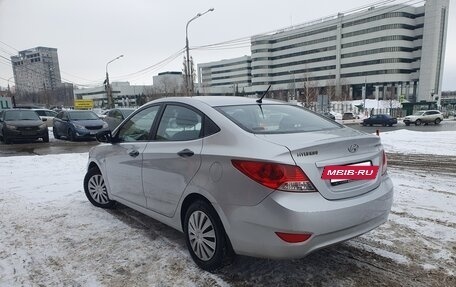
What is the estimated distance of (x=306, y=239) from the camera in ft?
8.59

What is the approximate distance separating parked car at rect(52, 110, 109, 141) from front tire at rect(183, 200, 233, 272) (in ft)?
42.5

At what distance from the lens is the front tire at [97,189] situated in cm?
516

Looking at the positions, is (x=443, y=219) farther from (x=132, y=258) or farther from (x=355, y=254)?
(x=132, y=258)

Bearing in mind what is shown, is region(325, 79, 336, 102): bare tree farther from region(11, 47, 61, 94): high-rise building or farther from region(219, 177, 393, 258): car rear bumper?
region(219, 177, 393, 258): car rear bumper

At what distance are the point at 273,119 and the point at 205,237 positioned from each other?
4.50 feet

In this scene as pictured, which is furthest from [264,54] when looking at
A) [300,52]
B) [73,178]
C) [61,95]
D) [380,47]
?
[73,178]

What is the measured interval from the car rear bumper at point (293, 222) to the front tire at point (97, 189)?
290 cm

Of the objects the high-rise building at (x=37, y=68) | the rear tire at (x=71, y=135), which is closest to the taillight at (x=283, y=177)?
the rear tire at (x=71, y=135)

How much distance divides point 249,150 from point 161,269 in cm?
156

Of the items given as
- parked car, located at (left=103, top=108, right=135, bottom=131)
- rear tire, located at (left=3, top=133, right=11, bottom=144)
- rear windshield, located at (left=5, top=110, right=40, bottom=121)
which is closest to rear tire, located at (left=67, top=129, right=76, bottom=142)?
rear windshield, located at (left=5, top=110, right=40, bottom=121)

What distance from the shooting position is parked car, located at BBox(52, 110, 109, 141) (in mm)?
15562

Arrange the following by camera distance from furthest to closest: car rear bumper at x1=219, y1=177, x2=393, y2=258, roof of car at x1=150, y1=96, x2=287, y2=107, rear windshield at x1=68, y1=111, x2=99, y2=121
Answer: rear windshield at x1=68, y1=111, x2=99, y2=121, roof of car at x1=150, y1=96, x2=287, y2=107, car rear bumper at x1=219, y1=177, x2=393, y2=258

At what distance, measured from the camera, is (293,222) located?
257 cm

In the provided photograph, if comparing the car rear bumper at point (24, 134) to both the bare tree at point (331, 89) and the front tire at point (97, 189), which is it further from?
the bare tree at point (331, 89)
